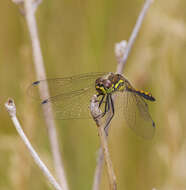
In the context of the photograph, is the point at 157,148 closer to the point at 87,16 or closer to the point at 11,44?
the point at 87,16

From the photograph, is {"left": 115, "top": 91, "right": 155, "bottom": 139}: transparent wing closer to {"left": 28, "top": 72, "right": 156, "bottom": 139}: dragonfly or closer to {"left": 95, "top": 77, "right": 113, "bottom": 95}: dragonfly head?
{"left": 28, "top": 72, "right": 156, "bottom": 139}: dragonfly

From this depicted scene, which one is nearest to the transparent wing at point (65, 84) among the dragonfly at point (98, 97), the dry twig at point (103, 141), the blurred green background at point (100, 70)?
the dragonfly at point (98, 97)

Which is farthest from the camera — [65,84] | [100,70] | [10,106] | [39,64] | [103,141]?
[100,70]

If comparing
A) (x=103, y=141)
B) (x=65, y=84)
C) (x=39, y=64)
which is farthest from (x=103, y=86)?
(x=103, y=141)

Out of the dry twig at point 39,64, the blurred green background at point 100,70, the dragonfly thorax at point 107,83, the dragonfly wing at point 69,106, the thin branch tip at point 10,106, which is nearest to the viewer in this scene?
the thin branch tip at point 10,106

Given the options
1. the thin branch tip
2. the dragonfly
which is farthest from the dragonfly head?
the thin branch tip

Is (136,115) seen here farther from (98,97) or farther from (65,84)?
(65,84)

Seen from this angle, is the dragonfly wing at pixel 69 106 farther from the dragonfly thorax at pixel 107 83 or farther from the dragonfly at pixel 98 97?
the dragonfly thorax at pixel 107 83
